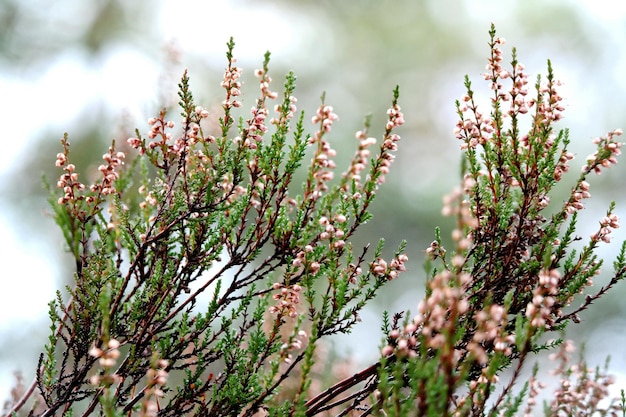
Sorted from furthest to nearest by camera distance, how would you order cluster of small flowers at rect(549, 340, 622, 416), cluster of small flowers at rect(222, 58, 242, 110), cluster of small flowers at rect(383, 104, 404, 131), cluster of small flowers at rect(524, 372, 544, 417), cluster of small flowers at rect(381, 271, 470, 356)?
cluster of small flowers at rect(524, 372, 544, 417) < cluster of small flowers at rect(549, 340, 622, 416) < cluster of small flowers at rect(222, 58, 242, 110) < cluster of small flowers at rect(383, 104, 404, 131) < cluster of small flowers at rect(381, 271, 470, 356)

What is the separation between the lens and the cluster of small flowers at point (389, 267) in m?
2.60

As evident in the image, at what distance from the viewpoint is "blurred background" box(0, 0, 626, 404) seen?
12.9 meters

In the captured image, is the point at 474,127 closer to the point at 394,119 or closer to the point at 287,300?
the point at 394,119

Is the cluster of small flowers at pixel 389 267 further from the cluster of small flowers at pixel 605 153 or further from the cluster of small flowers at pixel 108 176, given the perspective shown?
the cluster of small flowers at pixel 108 176

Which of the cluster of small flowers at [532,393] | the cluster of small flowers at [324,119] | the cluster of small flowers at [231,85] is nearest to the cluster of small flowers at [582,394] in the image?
the cluster of small flowers at [532,393]

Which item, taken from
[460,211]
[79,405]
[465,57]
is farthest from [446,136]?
[460,211]

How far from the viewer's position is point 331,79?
1720 centimetres

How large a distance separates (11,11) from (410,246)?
11.4 metres

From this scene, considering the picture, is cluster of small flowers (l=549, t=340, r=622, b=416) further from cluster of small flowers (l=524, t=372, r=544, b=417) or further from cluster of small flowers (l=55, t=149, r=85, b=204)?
cluster of small flowers (l=55, t=149, r=85, b=204)

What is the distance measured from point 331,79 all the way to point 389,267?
592 inches

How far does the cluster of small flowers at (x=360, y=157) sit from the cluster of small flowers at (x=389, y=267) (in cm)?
34

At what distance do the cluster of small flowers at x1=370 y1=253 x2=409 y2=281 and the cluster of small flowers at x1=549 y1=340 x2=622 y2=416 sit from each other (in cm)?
113

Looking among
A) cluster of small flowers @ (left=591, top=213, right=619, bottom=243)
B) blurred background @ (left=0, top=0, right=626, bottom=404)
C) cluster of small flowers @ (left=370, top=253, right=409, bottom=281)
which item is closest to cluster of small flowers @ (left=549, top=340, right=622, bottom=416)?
cluster of small flowers @ (left=591, top=213, right=619, bottom=243)

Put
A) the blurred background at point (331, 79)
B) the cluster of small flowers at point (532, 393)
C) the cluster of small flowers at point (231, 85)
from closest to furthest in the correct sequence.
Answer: the cluster of small flowers at point (231, 85)
the cluster of small flowers at point (532, 393)
the blurred background at point (331, 79)
